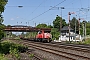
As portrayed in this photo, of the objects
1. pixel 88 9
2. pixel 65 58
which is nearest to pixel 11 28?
pixel 88 9

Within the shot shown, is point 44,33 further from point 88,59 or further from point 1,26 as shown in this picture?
point 88,59

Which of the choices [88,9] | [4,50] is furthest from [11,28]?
[4,50]

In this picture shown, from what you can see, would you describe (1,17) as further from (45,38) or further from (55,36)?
(55,36)

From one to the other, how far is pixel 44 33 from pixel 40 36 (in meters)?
1.56

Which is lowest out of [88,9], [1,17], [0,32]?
[0,32]

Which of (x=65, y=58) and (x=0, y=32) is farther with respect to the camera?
(x=0, y=32)

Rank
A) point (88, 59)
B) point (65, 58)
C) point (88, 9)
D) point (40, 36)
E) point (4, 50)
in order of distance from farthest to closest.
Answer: point (40, 36)
point (88, 9)
point (4, 50)
point (65, 58)
point (88, 59)

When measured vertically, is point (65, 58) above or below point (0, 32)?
below

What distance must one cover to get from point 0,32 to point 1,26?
551 mm

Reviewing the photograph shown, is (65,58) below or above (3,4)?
below

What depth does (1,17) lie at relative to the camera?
18.3 m

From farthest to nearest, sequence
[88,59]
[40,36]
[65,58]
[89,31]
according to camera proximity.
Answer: [89,31] → [40,36] → [65,58] → [88,59]

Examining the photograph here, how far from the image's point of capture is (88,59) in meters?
14.0

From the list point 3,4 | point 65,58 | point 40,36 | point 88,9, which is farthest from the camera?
point 40,36
